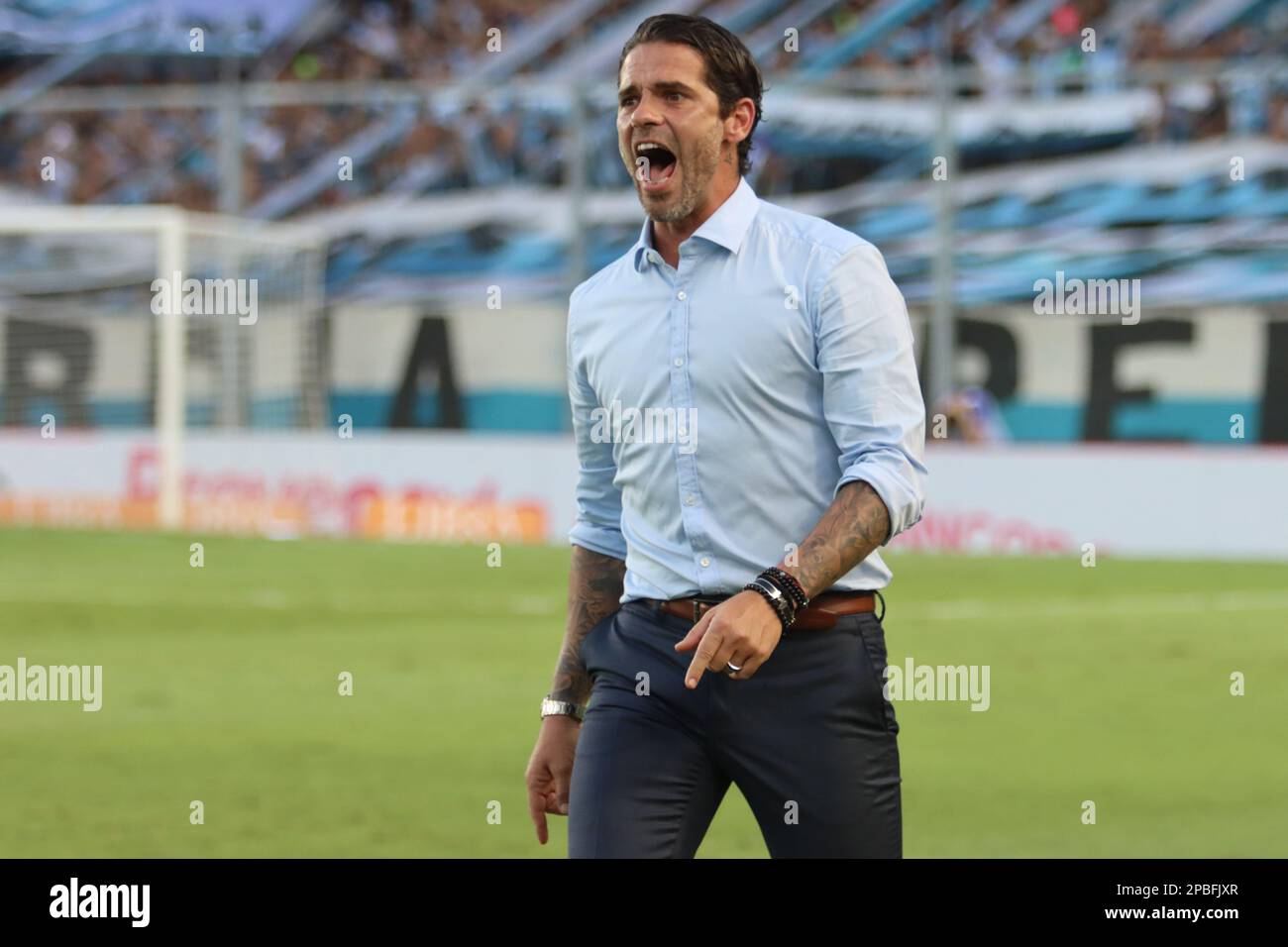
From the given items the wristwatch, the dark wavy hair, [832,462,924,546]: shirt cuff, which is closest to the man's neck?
the dark wavy hair

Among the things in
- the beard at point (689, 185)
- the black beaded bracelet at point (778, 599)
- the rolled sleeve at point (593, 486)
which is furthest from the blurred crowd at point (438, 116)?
the black beaded bracelet at point (778, 599)

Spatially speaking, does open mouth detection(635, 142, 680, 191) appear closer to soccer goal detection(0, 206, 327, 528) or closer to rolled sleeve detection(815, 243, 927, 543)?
rolled sleeve detection(815, 243, 927, 543)

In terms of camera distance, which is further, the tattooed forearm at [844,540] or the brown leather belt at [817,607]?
the brown leather belt at [817,607]

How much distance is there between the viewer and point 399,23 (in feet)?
93.7

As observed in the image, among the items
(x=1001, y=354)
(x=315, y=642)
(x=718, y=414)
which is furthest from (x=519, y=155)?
(x=718, y=414)

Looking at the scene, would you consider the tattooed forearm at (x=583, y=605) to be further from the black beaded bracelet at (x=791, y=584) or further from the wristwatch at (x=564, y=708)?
the black beaded bracelet at (x=791, y=584)

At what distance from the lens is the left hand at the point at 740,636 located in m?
3.51

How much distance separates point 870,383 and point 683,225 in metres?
0.49

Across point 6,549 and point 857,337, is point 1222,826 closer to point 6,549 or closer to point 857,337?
point 857,337

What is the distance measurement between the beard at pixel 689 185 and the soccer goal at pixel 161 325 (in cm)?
1833

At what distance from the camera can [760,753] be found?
12.3 ft

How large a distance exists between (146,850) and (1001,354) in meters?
15.7

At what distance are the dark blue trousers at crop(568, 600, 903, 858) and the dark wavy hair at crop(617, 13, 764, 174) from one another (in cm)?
92

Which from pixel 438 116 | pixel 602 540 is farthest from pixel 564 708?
pixel 438 116
